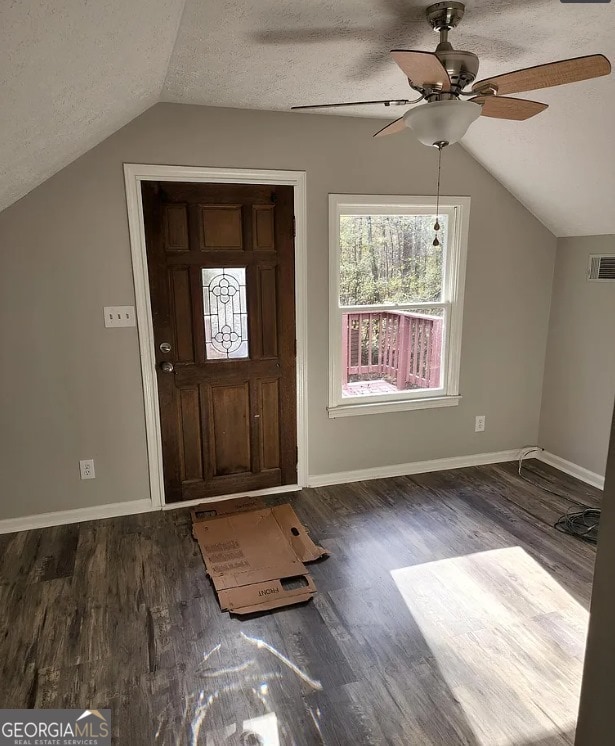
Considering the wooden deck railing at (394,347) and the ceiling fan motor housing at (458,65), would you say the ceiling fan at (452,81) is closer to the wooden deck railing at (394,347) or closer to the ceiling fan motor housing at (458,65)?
the ceiling fan motor housing at (458,65)

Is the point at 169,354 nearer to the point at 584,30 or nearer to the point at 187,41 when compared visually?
the point at 187,41

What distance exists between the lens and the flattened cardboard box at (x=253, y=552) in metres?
2.39

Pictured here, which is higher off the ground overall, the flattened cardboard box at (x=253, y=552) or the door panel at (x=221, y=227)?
the door panel at (x=221, y=227)

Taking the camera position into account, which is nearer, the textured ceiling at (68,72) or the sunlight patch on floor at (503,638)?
the textured ceiling at (68,72)

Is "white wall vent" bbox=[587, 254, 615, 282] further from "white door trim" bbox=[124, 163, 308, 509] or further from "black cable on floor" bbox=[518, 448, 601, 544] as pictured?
"white door trim" bbox=[124, 163, 308, 509]

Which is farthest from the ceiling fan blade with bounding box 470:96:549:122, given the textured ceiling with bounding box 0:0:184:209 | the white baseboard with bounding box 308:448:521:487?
the white baseboard with bounding box 308:448:521:487

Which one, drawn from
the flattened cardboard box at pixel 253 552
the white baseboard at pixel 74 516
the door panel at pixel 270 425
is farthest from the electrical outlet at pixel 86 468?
the door panel at pixel 270 425

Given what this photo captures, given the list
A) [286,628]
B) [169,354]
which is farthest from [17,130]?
[286,628]

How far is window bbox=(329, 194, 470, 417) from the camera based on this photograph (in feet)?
11.2

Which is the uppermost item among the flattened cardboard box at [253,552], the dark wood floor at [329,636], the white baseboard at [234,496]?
the white baseboard at [234,496]

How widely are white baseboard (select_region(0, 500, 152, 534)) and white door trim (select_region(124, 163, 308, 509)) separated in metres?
0.12

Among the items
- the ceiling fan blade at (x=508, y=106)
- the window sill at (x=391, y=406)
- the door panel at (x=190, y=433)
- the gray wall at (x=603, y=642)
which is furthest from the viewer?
the window sill at (x=391, y=406)

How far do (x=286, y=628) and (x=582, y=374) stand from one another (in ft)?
9.15

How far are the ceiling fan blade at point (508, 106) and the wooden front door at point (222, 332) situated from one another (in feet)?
4.71
